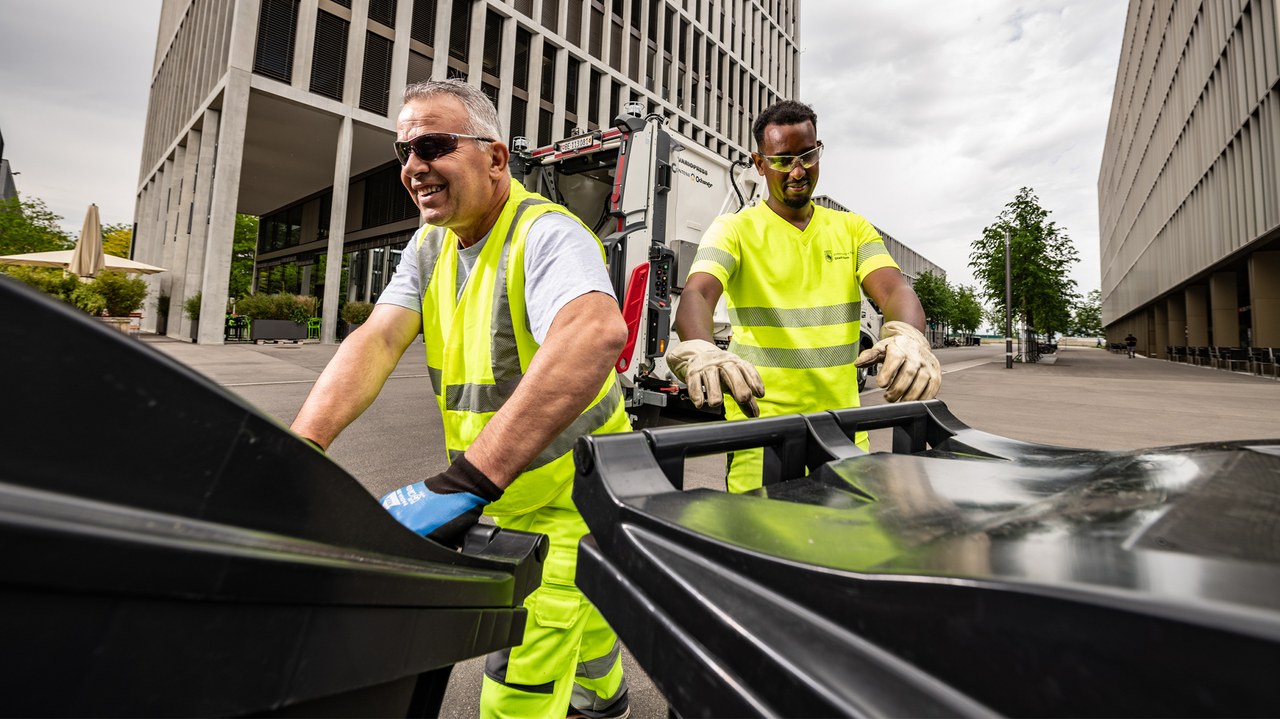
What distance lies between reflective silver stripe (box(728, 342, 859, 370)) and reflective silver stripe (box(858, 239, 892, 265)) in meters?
0.36

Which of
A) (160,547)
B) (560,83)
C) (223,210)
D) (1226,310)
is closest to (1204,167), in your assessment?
(1226,310)

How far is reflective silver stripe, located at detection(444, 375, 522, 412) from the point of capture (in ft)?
5.19

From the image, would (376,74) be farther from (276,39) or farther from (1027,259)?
(1027,259)

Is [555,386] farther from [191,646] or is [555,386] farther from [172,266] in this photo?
[172,266]

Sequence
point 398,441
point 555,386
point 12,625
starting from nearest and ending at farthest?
point 12,625 → point 555,386 → point 398,441

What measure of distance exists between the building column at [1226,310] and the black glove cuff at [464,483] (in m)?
28.8

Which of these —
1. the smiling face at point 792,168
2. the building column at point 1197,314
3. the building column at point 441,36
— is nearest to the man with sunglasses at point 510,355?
the smiling face at point 792,168

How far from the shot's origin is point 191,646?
0.44 m

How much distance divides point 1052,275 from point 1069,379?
8426mm

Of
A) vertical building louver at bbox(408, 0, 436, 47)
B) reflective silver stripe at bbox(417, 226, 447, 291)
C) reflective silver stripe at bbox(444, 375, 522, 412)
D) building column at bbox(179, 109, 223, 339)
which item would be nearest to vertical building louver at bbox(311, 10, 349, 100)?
vertical building louver at bbox(408, 0, 436, 47)

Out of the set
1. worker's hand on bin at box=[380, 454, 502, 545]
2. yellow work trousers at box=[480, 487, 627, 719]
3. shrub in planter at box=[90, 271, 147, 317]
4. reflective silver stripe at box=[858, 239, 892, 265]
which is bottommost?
yellow work trousers at box=[480, 487, 627, 719]

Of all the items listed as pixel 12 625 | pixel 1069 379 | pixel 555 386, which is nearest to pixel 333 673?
pixel 12 625

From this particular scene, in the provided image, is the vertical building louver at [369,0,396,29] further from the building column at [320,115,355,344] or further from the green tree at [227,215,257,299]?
the green tree at [227,215,257,299]

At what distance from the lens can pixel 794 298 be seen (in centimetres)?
220
